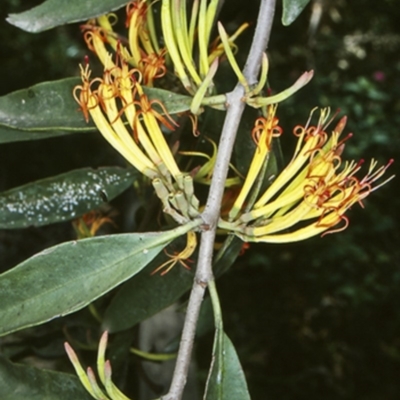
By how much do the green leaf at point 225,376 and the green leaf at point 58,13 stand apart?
0.31 meters

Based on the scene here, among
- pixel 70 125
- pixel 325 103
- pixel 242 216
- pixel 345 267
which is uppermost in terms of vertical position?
pixel 325 103

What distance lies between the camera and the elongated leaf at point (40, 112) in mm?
744

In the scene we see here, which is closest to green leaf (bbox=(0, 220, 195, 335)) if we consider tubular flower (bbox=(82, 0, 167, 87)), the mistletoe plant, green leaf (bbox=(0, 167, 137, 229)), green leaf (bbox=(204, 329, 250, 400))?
the mistletoe plant

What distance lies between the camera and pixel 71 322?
1137 mm

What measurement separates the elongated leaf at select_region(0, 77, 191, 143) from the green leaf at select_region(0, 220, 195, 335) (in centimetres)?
13

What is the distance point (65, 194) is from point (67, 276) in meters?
0.35

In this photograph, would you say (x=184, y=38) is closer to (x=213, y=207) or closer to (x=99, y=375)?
(x=213, y=207)

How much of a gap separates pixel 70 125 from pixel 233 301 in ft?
7.89

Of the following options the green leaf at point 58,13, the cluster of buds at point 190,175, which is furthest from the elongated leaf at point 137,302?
the green leaf at point 58,13

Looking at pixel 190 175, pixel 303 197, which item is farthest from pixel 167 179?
pixel 303 197

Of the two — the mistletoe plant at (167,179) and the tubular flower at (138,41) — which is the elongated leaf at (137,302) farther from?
the tubular flower at (138,41)

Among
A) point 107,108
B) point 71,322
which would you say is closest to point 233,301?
point 71,322

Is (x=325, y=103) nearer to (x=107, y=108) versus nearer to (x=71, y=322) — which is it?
(x=71, y=322)

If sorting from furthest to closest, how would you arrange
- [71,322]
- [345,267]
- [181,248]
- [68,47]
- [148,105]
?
1. [68,47]
2. [345,267]
3. [71,322]
4. [181,248]
5. [148,105]
